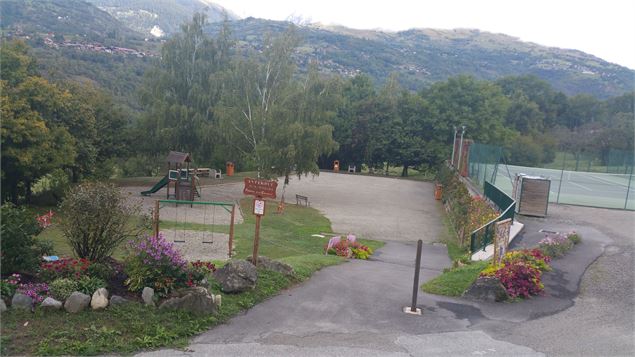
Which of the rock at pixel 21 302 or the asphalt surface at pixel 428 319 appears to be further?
the asphalt surface at pixel 428 319

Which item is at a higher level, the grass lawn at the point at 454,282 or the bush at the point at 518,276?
the bush at the point at 518,276

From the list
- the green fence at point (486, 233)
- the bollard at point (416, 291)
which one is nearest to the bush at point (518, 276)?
the bollard at point (416, 291)

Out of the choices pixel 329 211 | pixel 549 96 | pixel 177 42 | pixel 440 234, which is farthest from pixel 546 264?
pixel 549 96

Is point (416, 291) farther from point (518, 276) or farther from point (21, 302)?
point (21, 302)

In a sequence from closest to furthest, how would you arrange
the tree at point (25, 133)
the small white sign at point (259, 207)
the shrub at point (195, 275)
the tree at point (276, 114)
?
the shrub at point (195, 275)
the small white sign at point (259, 207)
the tree at point (25, 133)
the tree at point (276, 114)

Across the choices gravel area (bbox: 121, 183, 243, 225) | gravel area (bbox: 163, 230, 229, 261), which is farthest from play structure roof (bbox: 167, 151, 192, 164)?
gravel area (bbox: 163, 230, 229, 261)

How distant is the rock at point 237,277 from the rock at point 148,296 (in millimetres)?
1303

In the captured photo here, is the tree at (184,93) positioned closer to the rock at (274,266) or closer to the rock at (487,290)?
the rock at (274,266)

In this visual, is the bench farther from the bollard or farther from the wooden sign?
the bollard

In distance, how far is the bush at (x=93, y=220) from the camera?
8195mm

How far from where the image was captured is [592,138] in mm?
64875

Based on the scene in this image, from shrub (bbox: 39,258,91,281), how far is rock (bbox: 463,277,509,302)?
6.35 meters

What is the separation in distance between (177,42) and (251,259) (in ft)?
94.7

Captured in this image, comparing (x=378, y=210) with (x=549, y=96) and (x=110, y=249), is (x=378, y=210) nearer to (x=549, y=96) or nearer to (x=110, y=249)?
(x=110, y=249)
